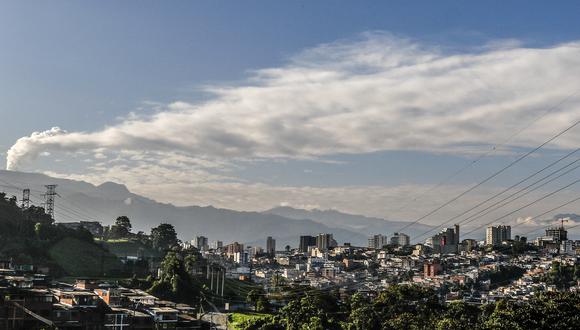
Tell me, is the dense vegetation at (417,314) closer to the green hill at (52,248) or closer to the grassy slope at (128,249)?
the green hill at (52,248)

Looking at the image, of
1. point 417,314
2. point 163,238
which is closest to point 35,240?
point 163,238

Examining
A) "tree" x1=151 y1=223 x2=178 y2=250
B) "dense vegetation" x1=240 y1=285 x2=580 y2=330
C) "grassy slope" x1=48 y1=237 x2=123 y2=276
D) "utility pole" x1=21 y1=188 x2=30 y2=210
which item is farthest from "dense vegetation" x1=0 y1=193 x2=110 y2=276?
"dense vegetation" x1=240 y1=285 x2=580 y2=330

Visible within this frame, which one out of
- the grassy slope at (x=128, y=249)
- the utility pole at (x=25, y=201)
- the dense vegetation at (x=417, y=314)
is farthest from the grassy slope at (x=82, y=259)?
the dense vegetation at (x=417, y=314)

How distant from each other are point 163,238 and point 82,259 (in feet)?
142

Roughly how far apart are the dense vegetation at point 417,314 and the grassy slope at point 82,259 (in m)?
27.8

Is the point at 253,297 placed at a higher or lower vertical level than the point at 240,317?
higher

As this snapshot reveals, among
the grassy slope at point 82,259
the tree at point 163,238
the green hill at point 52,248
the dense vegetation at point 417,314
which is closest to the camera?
the dense vegetation at point 417,314

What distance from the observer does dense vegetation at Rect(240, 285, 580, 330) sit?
5300 cm

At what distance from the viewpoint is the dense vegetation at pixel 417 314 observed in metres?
53.0

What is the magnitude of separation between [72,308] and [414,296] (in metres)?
36.7

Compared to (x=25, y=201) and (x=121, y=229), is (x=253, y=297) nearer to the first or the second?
(x=25, y=201)

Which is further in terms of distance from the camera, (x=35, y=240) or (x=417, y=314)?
(x=35, y=240)

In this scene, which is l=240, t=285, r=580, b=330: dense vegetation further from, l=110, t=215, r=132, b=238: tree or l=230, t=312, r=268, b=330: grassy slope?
l=110, t=215, r=132, b=238: tree

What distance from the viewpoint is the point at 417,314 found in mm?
71938
